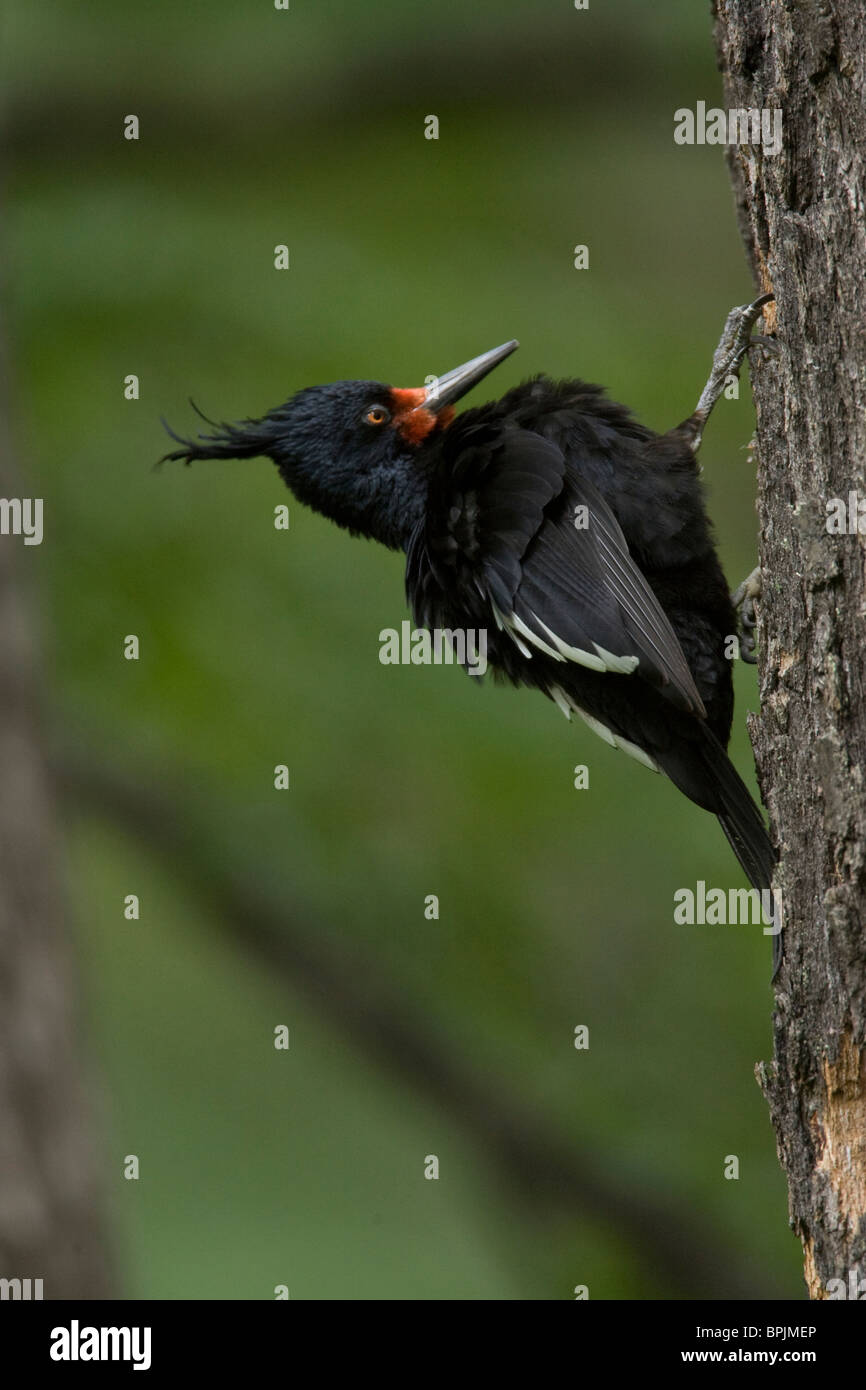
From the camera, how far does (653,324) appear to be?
5.59 m

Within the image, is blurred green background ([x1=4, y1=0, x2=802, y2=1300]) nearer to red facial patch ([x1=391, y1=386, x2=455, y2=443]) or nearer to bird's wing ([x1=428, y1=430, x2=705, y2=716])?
red facial patch ([x1=391, y1=386, x2=455, y2=443])

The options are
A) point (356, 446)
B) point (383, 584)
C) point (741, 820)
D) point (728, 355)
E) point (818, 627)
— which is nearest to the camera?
point (818, 627)

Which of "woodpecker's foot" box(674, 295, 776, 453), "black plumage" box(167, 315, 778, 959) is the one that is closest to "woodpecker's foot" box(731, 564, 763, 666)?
"black plumage" box(167, 315, 778, 959)

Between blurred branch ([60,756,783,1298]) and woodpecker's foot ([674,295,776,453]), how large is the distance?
9.07 feet

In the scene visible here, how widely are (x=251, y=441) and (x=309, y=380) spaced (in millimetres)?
988

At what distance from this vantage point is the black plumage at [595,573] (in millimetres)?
3350

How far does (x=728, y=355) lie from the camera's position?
3570 millimetres

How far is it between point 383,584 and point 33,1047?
6.62ft

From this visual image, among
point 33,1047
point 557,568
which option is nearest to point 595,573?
point 557,568

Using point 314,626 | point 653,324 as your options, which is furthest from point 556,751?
point 653,324

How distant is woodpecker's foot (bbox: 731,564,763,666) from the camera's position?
3.57 metres

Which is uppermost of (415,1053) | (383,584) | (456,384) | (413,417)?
(456,384)

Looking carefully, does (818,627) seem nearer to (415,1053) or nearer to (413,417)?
(413,417)

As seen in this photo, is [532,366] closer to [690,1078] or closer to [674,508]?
[674,508]
